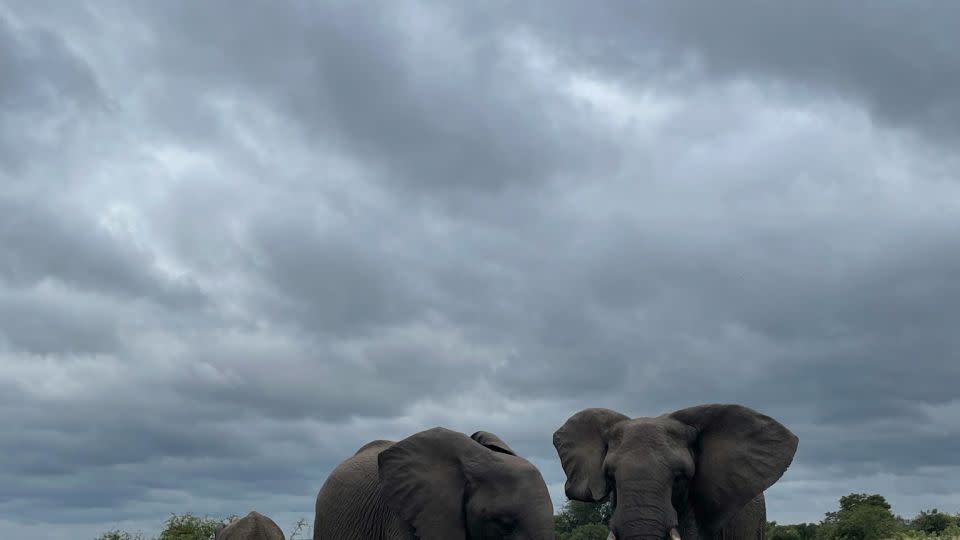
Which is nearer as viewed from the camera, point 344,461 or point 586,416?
point 586,416

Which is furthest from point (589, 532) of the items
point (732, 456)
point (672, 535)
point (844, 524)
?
point (672, 535)

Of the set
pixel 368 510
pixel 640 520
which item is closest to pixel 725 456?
pixel 640 520

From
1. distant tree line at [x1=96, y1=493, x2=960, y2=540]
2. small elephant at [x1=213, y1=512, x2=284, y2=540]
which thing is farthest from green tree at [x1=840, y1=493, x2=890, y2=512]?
small elephant at [x1=213, y1=512, x2=284, y2=540]

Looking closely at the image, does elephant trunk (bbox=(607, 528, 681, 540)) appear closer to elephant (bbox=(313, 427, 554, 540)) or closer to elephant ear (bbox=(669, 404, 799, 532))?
elephant ear (bbox=(669, 404, 799, 532))

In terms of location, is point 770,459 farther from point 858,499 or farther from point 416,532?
point 858,499

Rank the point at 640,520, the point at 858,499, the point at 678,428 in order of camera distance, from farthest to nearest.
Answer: the point at 858,499, the point at 678,428, the point at 640,520

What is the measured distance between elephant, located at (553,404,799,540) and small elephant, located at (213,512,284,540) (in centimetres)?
1496

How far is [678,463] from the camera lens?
Result: 18.3 m

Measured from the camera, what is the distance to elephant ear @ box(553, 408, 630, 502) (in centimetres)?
1978

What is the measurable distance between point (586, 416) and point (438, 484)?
3.12 m

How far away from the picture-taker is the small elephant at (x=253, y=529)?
3247 centimetres

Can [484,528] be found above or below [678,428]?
below

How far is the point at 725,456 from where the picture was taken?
1920 cm

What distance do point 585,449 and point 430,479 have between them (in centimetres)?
311
